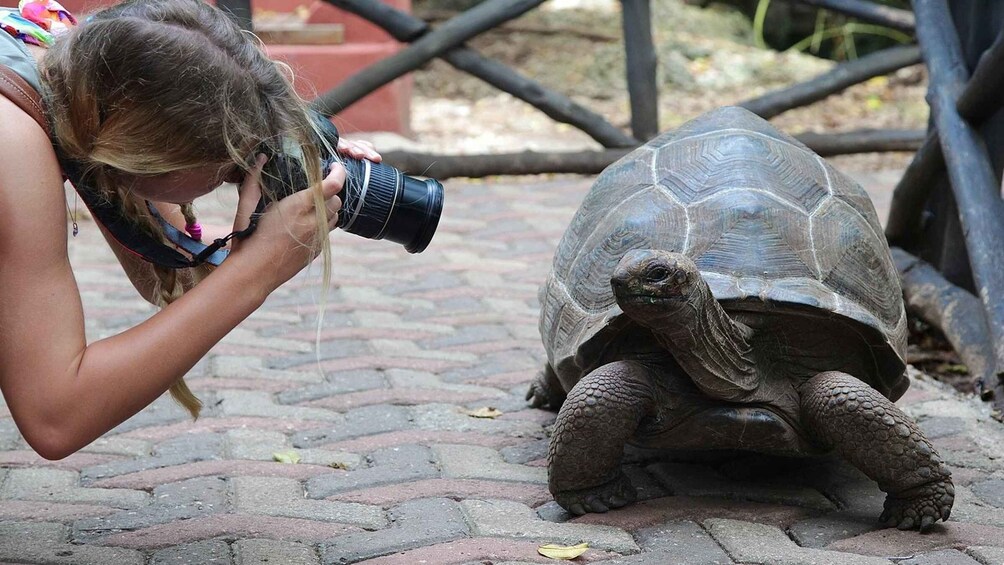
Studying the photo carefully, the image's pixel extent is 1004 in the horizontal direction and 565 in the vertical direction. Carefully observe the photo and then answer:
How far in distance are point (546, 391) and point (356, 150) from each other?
1.04 meters

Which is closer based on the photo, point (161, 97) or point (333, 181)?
point (161, 97)

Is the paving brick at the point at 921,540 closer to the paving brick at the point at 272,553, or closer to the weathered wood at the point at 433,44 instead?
the paving brick at the point at 272,553

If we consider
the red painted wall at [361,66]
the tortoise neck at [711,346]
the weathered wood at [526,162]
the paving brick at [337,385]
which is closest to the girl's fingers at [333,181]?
the tortoise neck at [711,346]

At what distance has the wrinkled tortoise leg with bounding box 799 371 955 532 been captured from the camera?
211 cm

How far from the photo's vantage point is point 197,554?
2.03 m

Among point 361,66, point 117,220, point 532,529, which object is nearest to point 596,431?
point 532,529

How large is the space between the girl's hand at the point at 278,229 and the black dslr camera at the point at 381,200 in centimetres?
4

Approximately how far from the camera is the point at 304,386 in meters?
3.06

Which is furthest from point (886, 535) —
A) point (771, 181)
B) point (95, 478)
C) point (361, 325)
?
point (361, 325)

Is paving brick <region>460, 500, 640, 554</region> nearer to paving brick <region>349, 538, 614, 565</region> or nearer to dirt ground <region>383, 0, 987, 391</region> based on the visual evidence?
paving brick <region>349, 538, 614, 565</region>

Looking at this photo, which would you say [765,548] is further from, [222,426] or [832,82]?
[832,82]

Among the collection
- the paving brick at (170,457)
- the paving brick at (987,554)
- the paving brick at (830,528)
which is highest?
the paving brick at (987,554)

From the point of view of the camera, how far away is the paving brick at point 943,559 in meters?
2.00

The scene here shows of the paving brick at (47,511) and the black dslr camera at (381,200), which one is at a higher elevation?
the black dslr camera at (381,200)
